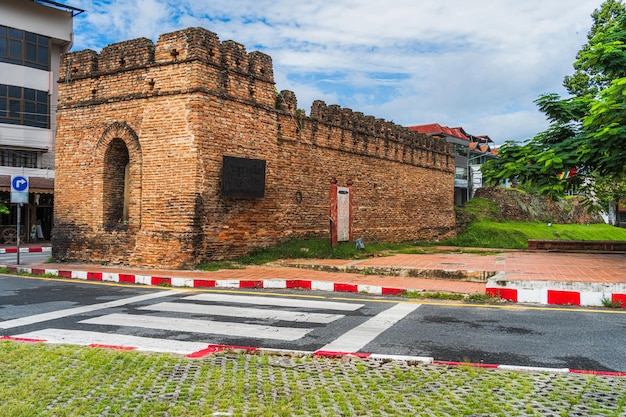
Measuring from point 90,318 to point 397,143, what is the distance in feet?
55.1

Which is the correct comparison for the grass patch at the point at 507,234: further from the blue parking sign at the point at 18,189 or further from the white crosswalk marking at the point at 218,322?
the white crosswalk marking at the point at 218,322

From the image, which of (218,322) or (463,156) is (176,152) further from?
(463,156)

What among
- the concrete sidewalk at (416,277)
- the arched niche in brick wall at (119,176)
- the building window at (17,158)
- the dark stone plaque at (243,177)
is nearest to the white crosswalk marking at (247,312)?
the concrete sidewalk at (416,277)

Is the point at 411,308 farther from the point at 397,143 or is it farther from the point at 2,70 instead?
the point at 2,70

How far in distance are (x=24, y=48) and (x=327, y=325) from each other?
27.5 m

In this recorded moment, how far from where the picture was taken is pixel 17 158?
27.0m

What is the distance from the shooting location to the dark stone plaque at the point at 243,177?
510 inches

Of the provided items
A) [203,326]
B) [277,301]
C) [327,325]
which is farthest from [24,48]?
[327,325]

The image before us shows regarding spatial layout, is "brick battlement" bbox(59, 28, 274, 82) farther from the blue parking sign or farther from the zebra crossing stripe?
the zebra crossing stripe

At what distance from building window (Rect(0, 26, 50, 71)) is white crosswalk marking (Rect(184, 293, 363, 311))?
2409 cm

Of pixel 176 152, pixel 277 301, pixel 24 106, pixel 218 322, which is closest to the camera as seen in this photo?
pixel 218 322

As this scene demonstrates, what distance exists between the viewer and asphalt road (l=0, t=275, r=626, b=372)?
18.2 feet

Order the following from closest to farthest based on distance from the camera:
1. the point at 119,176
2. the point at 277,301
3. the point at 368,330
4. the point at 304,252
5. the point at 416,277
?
1. the point at 368,330
2. the point at 277,301
3. the point at 416,277
4. the point at 119,176
5. the point at 304,252

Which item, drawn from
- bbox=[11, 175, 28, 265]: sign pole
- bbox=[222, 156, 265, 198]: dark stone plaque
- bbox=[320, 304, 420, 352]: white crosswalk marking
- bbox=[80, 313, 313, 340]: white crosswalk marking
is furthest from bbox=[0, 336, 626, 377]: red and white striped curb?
bbox=[11, 175, 28, 265]: sign pole
